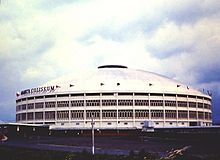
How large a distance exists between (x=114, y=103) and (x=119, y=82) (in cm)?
763

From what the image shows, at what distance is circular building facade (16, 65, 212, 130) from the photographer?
10412 centimetres

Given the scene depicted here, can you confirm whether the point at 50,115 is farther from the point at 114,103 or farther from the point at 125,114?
the point at 125,114

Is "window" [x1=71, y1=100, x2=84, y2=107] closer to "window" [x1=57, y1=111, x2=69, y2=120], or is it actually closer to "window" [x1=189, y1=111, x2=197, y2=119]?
"window" [x1=57, y1=111, x2=69, y2=120]

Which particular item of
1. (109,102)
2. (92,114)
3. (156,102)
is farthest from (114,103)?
(156,102)

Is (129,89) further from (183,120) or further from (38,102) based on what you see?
(38,102)

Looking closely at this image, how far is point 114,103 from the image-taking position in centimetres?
10438

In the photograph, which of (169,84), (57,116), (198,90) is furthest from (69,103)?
(198,90)

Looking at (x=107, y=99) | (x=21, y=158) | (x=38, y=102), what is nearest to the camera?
(x=21, y=158)

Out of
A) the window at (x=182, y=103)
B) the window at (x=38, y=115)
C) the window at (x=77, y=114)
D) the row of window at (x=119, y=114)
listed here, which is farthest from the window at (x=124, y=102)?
the window at (x=38, y=115)

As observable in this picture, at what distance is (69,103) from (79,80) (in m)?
9.36

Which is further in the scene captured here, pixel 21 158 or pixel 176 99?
pixel 176 99

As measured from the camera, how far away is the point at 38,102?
112 metres

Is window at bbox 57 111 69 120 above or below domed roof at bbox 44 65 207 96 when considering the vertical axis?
below

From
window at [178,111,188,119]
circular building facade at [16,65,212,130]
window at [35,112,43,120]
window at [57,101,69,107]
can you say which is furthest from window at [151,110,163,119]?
window at [35,112,43,120]
